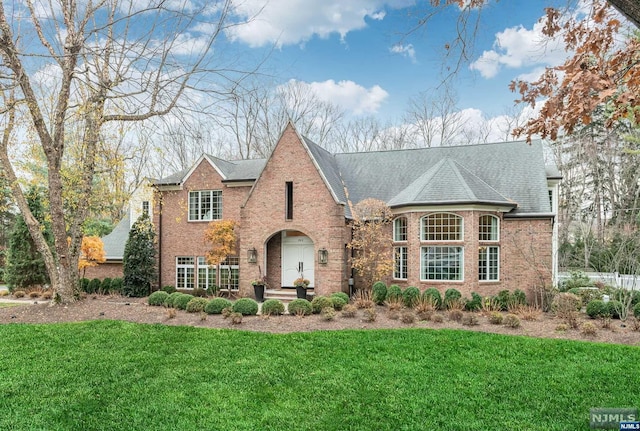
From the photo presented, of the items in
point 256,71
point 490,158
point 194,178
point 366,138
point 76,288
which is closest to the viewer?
point 256,71

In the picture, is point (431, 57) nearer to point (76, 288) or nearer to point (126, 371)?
point (126, 371)

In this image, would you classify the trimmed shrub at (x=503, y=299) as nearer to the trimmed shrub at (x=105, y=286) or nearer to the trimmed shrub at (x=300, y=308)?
the trimmed shrub at (x=300, y=308)

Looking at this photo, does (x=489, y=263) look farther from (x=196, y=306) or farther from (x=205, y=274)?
(x=205, y=274)

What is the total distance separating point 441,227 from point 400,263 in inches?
86.6

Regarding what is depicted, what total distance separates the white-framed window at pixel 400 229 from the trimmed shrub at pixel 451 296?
3047mm

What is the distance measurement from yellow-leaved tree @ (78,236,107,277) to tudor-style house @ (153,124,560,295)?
2.95 meters

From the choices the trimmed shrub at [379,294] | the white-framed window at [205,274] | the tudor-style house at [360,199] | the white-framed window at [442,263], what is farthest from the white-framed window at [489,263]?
the white-framed window at [205,274]

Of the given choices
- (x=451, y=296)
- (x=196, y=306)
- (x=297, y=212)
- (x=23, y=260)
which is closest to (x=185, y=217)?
(x=297, y=212)

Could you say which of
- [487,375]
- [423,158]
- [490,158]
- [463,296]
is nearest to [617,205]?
[490,158]

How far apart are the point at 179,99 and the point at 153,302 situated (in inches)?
316

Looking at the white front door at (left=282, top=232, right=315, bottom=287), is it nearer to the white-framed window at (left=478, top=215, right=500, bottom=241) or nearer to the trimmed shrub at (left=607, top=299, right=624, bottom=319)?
the white-framed window at (left=478, top=215, right=500, bottom=241)

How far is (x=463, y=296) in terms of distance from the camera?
49.0 feet

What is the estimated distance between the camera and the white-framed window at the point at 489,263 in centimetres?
1552

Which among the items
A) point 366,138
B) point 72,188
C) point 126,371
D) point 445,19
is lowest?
point 126,371
